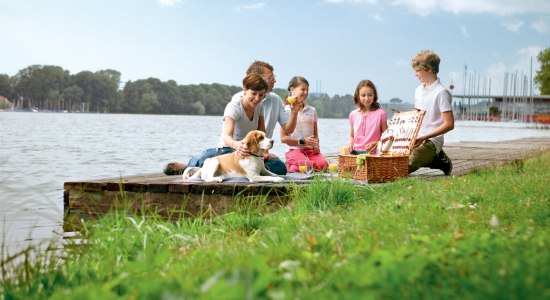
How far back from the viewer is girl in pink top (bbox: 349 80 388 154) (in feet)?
29.6

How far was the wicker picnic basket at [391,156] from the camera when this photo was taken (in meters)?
7.63

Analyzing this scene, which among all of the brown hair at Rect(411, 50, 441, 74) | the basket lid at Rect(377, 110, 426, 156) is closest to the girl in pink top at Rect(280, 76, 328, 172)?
the basket lid at Rect(377, 110, 426, 156)

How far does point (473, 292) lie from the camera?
261 centimetres

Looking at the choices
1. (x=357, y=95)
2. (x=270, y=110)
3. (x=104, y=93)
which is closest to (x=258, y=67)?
(x=270, y=110)

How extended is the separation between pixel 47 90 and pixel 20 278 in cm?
12254

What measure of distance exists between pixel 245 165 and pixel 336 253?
369 centimetres

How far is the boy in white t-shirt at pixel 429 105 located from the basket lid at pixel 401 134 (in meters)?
0.19

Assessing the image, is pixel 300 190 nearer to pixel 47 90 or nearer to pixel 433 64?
pixel 433 64

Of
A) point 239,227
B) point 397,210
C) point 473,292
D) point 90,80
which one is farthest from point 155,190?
point 90,80

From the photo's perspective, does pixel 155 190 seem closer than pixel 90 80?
Yes

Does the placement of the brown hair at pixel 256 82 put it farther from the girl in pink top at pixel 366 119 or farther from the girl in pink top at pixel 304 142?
the girl in pink top at pixel 366 119

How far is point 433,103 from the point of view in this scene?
27.4ft

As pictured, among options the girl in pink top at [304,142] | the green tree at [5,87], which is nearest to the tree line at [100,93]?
the green tree at [5,87]

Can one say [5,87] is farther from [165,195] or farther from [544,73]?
[165,195]
